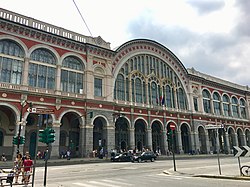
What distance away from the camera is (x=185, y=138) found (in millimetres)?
52719

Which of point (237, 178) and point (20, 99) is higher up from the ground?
point (20, 99)

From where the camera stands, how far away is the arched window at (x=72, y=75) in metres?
35.8

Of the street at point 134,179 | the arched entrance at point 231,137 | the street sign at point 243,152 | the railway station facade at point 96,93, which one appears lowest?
the street at point 134,179

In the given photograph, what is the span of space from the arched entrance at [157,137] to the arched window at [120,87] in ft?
32.9

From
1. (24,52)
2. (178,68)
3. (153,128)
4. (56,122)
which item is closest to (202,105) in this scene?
(178,68)

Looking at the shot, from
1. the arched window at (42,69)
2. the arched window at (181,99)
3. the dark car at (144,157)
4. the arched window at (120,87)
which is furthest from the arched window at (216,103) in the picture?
the arched window at (42,69)

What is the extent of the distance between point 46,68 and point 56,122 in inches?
322

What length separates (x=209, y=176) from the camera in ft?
47.9

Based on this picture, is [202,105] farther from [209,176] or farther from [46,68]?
[209,176]

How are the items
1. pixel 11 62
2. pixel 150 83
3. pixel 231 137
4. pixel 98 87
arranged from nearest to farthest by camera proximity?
pixel 11 62 < pixel 98 87 < pixel 150 83 < pixel 231 137

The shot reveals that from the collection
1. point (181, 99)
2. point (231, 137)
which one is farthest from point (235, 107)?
point (181, 99)

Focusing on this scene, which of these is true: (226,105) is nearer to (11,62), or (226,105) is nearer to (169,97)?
(169,97)

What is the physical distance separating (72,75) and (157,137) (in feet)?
72.9

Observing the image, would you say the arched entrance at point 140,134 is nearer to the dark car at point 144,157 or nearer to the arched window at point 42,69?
the dark car at point 144,157
